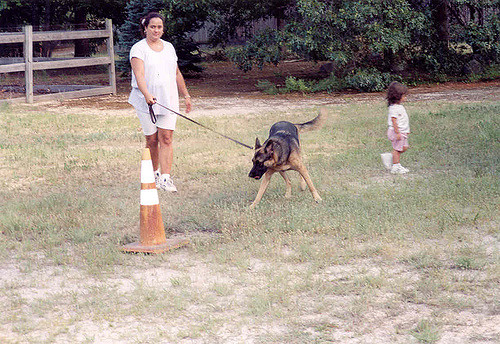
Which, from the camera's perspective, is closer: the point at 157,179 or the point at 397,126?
the point at 157,179

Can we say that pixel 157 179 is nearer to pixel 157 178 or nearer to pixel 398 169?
pixel 157 178

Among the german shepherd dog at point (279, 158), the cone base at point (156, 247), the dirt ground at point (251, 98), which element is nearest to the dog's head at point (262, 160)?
the german shepherd dog at point (279, 158)

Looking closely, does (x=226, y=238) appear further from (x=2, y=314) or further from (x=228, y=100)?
(x=228, y=100)

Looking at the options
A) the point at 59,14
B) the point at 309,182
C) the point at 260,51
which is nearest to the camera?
the point at 309,182

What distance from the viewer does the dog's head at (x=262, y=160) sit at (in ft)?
21.3

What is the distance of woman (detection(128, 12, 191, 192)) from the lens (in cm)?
732

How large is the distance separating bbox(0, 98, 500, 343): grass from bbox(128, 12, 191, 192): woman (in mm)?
Answer: 541

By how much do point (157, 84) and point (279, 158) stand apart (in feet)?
5.95

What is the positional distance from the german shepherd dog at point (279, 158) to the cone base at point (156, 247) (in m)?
1.08

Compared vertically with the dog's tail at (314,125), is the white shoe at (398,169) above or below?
below

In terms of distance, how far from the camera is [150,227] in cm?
571

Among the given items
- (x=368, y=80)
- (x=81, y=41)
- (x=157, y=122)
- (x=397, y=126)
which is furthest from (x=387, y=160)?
(x=81, y=41)

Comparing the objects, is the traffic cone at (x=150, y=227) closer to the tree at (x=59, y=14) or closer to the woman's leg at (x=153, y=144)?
the woman's leg at (x=153, y=144)

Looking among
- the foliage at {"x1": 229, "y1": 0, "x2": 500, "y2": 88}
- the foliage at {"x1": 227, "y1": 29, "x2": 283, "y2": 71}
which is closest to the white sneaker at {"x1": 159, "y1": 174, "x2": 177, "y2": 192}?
the foliage at {"x1": 229, "y1": 0, "x2": 500, "y2": 88}
